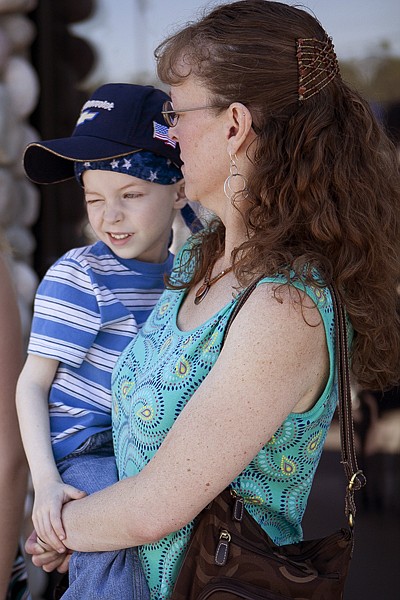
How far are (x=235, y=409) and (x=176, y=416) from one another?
18 cm

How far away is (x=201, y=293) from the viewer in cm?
184

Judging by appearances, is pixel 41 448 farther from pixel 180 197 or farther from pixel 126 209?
pixel 180 197

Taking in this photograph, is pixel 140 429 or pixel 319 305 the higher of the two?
pixel 319 305

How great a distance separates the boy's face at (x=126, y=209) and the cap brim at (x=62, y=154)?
58 mm

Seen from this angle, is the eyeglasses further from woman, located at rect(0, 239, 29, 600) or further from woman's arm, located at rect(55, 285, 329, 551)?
woman, located at rect(0, 239, 29, 600)

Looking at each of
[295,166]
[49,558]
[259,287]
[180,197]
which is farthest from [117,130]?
[49,558]

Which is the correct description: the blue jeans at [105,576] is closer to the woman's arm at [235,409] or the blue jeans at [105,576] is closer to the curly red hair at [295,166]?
the woman's arm at [235,409]

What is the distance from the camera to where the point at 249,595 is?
1515 mm

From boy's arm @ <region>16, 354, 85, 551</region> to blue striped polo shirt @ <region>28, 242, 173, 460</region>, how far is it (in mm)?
35

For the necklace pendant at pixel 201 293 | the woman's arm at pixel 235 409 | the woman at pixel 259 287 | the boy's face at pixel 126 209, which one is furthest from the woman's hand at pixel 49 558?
the boy's face at pixel 126 209

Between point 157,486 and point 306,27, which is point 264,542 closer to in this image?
point 157,486

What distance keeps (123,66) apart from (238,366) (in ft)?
8.74

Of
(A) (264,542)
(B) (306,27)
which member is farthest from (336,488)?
(B) (306,27)

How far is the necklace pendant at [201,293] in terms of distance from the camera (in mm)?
1818
